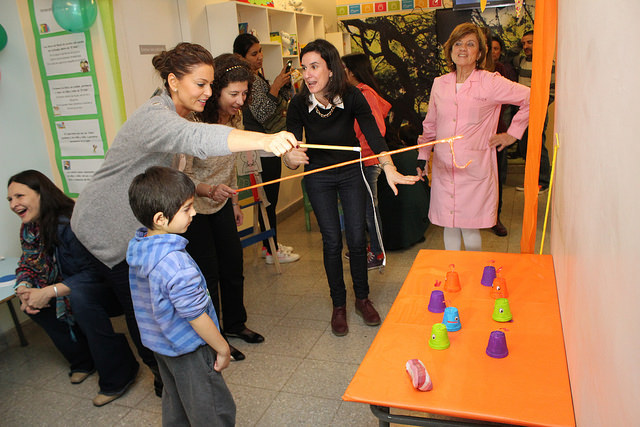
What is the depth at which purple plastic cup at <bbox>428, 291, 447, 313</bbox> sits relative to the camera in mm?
1760

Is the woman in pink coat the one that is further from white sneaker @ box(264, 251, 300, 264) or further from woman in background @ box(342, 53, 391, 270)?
white sneaker @ box(264, 251, 300, 264)

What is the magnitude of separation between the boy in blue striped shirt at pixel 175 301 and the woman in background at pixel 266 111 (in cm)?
187

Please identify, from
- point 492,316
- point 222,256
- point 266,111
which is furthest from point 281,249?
point 492,316

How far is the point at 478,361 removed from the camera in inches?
57.4

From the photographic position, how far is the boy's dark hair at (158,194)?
5.20 ft

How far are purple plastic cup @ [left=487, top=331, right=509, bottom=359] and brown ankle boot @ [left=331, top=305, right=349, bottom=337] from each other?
1465 millimetres

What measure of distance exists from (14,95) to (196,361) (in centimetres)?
244

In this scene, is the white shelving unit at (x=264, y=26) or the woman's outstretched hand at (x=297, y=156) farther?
the white shelving unit at (x=264, y=26)

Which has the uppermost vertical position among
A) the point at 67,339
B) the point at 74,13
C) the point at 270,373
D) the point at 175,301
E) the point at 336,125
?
the point at 74,13

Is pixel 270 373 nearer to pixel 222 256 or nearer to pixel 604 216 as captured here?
pixel 222 256

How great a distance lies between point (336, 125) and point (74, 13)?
1.71 metres

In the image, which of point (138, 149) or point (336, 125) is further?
point (336, 125)

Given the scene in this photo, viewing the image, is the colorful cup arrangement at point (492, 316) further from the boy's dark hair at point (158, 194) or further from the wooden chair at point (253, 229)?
the wooden chair at point (253, 229)

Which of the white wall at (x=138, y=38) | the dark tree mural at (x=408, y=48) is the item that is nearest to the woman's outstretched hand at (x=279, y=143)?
the white wall at (x=138, y=38)
